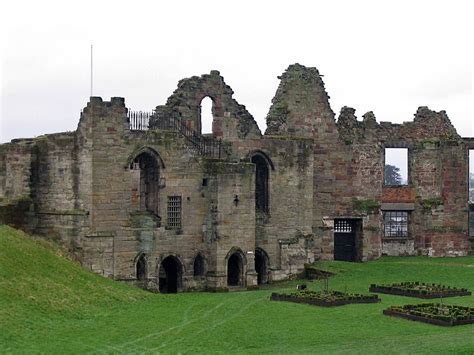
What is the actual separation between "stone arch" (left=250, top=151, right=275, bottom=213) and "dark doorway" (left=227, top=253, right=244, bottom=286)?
15.3 ft

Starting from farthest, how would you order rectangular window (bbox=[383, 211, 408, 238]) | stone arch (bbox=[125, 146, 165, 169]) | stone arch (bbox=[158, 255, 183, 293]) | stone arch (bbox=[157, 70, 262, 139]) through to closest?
1. rectangular window (bbox=[383, 211, 408, 238])
2. stone arch (bbox=[157, 70, 262, 139])
3. stone arch (bbox=[158, 255, 183, 293])
4. stone arch (bbox=[125, 146, 165, 169])

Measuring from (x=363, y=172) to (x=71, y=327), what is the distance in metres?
30.9

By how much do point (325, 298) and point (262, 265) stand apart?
1358 cm

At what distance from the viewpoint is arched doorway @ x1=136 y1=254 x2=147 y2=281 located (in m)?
49.8

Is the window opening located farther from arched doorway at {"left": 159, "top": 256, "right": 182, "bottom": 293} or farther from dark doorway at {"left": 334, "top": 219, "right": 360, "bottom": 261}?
arched doorway at {"left": 159, "top": 256, "right": 182, "bottom": 293}

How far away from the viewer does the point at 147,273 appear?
4984 centimetres

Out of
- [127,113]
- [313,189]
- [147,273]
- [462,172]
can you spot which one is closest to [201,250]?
[147,273]

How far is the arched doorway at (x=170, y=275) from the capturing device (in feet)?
168

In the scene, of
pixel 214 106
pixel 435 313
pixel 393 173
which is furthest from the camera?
pixel 393 173

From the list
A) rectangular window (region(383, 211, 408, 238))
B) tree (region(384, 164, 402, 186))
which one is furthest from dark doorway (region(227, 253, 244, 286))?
tree (region(384, 164, 402, 186))

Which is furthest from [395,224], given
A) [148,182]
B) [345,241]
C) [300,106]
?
[148,182]

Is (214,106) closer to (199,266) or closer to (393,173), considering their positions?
(199,266)

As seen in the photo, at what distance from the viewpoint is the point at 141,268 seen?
5000 centimetres

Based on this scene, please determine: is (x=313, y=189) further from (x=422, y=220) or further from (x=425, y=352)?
(x=425, y=352)
